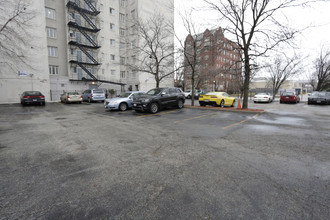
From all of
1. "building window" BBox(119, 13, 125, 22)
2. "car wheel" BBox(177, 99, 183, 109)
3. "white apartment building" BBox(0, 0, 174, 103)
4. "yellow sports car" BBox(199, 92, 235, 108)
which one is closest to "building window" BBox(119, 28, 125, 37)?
"white apartment building" BBox(0, 0, 174, 103)

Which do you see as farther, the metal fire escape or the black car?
the metal fire escape

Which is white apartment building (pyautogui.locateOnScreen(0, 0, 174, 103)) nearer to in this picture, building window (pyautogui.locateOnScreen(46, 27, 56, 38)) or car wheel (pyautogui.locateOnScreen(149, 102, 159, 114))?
building window (pyautogui.locateOnScreen(46, 27, 56, 38))

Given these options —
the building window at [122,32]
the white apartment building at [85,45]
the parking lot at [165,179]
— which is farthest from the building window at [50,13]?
the parking lot at [165,179]

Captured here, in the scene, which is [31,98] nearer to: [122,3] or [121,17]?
[121,17]

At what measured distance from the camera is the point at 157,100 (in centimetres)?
1170

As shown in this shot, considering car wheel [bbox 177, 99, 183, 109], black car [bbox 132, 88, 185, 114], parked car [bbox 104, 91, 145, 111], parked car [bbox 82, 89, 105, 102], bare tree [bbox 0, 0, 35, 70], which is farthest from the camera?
parked car [bbox 82, 89, 105, 102]

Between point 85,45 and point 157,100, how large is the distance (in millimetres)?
23948

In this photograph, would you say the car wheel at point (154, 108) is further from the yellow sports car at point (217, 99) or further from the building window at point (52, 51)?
the building window at point (52, 51)

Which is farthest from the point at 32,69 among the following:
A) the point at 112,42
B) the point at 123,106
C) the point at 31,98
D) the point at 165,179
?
the point at 165,179

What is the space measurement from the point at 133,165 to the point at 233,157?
243cm

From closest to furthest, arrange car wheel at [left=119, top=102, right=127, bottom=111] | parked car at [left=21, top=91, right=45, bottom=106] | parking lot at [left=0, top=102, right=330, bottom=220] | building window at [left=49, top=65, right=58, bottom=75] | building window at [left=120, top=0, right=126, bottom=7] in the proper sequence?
parking lot at [left=0, top=102, right=330, bottom=220], car wheel at [left=119, top=102, right=127, bottom=111], parked car at [left=21, top=91, right=45, bottom=106], building window at [left=49, top=65, right=58, bottom=75], building window at [left=120, top=0, right=126, bottom=7]

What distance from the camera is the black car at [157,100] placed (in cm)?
1114

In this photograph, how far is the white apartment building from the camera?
79.4ft

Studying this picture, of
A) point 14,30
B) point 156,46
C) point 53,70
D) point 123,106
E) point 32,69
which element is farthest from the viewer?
point 53,70
